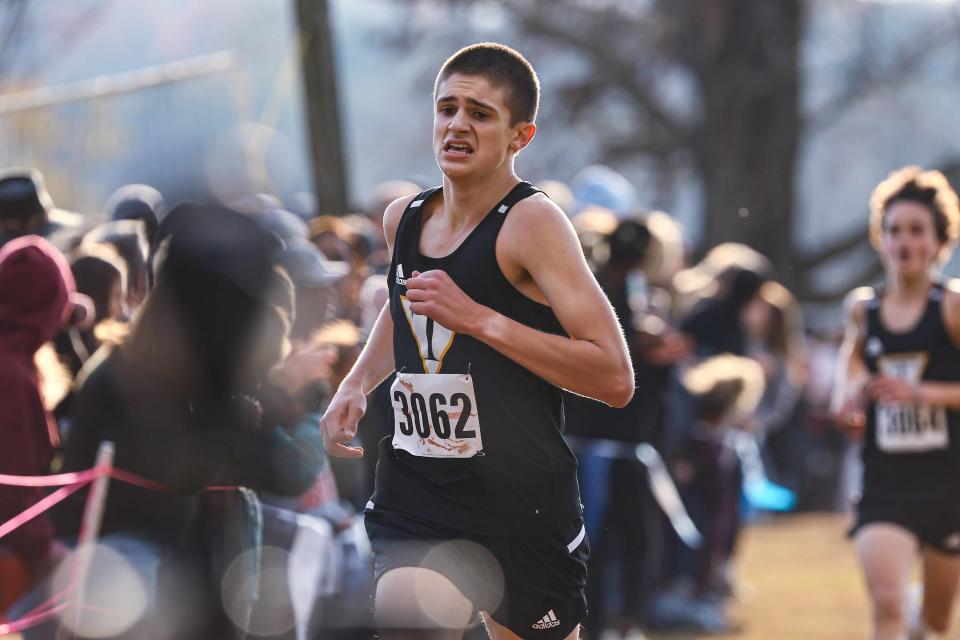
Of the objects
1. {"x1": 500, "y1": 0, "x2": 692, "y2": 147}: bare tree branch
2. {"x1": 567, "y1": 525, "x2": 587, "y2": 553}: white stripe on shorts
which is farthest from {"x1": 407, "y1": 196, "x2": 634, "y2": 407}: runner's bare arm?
{"x1": 500, "y1": 0, "x2": 692, "y2": 147}: bare tree branch

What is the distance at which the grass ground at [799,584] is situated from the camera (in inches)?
343

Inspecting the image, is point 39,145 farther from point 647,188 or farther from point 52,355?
point 647,188

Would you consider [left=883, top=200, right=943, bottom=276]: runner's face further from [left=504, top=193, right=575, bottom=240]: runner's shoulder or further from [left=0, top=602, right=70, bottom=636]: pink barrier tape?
[left=0, top=602, right=70, bottom=636]: pink barrier tape

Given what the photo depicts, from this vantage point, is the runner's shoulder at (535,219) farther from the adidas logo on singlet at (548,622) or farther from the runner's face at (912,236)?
the runner's face at (912,236)

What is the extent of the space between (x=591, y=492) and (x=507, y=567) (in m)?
3.79

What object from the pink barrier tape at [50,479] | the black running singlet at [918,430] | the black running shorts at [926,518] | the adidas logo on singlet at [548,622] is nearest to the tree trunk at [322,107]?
the black running singlet at [918,430]

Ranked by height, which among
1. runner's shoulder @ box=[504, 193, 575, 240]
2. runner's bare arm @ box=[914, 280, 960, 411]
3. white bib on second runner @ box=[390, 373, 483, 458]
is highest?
runner's shoulder @ box=[504, 193, 575, 240]

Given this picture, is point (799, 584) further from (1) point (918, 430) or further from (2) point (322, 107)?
(2) point (322, 107)

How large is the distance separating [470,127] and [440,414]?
2.56ft

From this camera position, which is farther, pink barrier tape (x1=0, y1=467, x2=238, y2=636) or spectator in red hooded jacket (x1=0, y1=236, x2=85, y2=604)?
spectator in red hooded jacket (x1=0, y1=236, x2=85, y2=604)

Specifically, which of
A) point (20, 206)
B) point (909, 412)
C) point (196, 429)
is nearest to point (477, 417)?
point (196, 429)

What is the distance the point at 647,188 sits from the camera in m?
20.3

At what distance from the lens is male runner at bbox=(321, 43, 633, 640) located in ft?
13.0

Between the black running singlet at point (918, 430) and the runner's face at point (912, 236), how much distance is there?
0.16m
